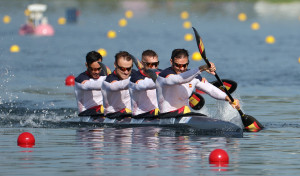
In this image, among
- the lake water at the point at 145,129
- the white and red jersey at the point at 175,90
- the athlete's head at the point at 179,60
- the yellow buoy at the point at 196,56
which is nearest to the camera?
the lake water at the point at 145,129

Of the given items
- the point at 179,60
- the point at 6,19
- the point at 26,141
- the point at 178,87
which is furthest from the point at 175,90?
the point at 6,19

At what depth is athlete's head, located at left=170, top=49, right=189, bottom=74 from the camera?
566 inches

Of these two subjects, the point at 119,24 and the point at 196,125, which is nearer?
the point at 196,125

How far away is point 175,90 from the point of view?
1495 centimetres

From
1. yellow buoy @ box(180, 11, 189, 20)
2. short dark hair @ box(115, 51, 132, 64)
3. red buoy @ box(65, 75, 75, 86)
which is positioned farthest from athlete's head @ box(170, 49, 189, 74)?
yellow buoy @ box(180, 11, 189, 20)

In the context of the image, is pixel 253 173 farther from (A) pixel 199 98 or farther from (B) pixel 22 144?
(A) pixel 199 98

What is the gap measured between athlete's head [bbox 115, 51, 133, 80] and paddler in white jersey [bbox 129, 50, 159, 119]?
21 centimetres

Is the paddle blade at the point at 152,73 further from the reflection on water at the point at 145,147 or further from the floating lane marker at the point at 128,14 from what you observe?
the floating lane marker at the point at 128,14

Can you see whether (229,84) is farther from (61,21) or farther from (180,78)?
(61,21)

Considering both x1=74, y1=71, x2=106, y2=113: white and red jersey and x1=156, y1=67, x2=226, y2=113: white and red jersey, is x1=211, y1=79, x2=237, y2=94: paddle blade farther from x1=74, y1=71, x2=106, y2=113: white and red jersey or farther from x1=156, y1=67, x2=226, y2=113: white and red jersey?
x1=74, y1=71, x2=106, y2=113: white and red jersey

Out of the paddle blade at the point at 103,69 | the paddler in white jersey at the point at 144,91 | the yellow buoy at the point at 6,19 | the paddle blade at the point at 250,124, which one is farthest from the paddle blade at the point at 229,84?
the yellow buoy at the point at 6,19

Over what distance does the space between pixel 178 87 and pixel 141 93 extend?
1.22 m

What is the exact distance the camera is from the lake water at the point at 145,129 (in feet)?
38.2

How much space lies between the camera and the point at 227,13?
60906 millimetres
